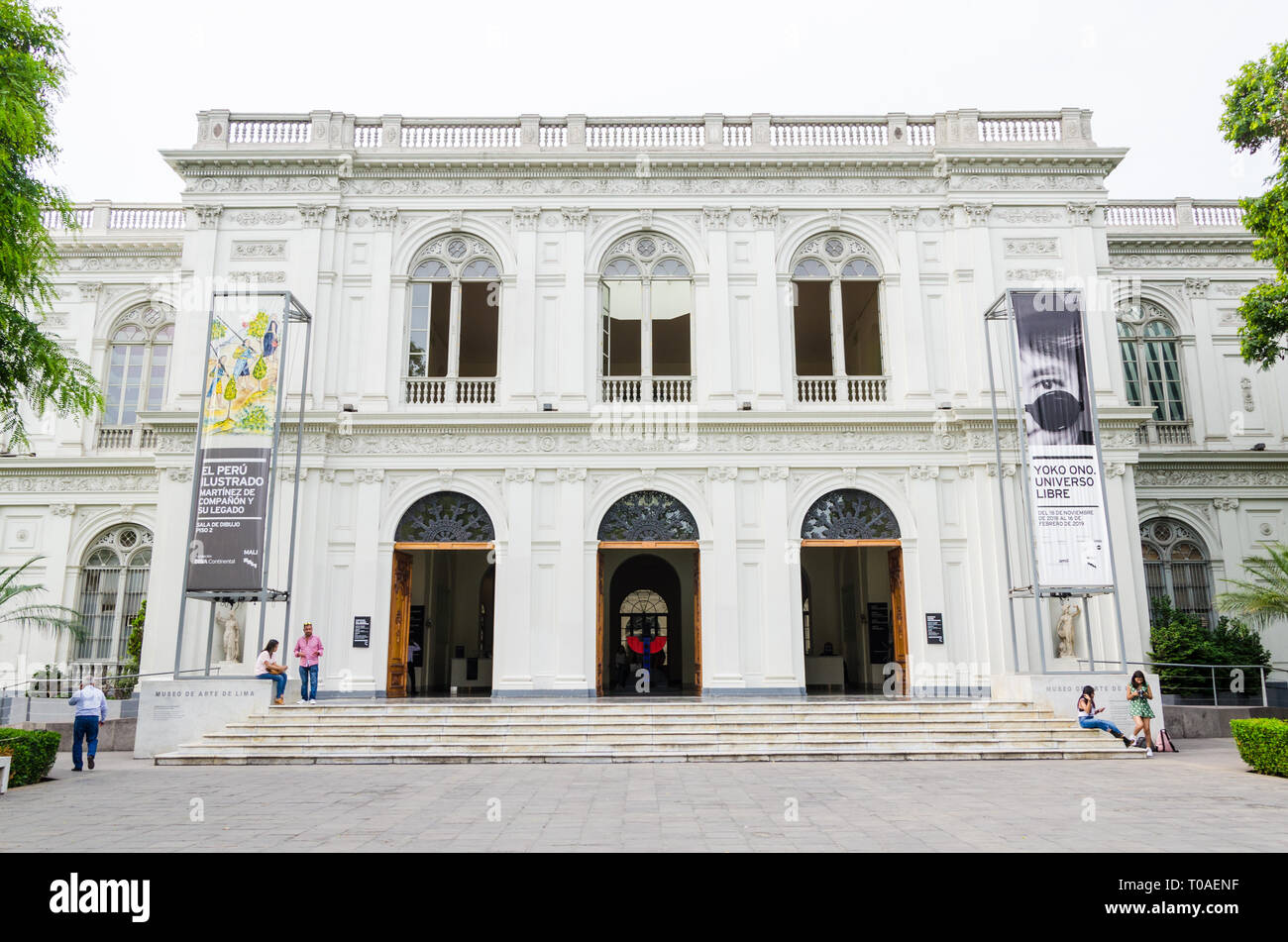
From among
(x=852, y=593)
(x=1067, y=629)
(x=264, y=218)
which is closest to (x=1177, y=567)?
(x=1067, y=629)

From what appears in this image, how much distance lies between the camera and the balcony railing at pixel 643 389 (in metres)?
19.7

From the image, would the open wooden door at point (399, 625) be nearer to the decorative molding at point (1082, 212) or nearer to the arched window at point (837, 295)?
the arched window at point (837, 295)

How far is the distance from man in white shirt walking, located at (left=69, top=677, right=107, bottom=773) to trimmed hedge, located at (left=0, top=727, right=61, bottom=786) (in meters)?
1.19

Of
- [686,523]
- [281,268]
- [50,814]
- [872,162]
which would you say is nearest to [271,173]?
[281,268]

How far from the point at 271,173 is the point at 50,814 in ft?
48.5

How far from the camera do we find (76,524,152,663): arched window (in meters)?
22.5

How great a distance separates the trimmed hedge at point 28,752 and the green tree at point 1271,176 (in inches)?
775

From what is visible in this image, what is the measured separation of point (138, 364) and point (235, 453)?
9.68 metres

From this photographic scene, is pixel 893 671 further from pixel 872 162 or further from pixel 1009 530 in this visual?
pixel 872 162

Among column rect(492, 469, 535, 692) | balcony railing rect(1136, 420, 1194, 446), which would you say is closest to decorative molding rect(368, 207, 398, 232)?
column rect(492, 469, 535, 692)

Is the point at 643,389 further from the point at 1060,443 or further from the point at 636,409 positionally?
the point at 1060,443

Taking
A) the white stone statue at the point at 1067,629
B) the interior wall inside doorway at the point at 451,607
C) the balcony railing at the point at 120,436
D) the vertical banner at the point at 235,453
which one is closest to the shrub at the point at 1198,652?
the white stone statue at the point at 1067,629

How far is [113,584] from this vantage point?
22.9 metres

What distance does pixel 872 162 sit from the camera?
2033cm
